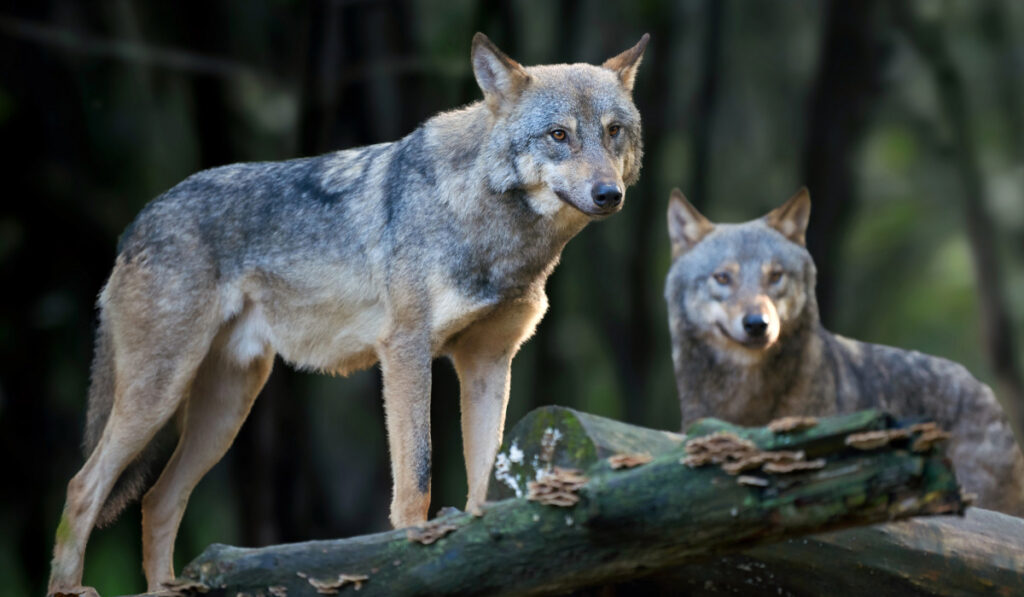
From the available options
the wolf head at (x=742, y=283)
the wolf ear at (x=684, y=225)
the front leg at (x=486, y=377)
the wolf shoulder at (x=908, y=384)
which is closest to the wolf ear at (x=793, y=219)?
the wolf head at (x=742, y=283)

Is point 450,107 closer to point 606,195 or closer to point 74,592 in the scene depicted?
point 606,195

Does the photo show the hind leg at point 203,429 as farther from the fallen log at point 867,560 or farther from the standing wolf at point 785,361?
the standing wolf at point 785,361

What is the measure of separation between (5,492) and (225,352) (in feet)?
16.0

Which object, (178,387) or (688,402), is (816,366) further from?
(178,387)

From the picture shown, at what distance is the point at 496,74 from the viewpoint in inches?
190

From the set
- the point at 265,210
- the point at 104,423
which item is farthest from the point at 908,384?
the point at 104,423

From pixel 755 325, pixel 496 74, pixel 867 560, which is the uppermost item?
pixel 496 74

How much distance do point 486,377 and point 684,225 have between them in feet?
7.81

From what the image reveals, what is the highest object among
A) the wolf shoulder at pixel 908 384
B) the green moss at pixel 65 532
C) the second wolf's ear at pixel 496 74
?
the second wolf's ear at pixel 496 74

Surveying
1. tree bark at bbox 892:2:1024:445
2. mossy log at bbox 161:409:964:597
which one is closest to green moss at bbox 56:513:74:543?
mossy log at bbox 161:409:964:597

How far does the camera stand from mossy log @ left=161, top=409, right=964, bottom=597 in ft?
8.82

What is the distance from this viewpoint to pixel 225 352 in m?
5.57

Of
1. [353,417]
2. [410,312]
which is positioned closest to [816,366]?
[410,312]

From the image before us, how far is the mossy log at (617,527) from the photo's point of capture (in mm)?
2688
